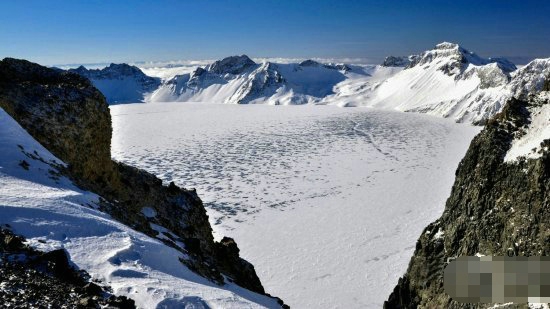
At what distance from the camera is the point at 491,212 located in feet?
50.8

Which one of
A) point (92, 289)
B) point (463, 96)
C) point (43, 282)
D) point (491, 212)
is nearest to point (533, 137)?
point (491, 212)

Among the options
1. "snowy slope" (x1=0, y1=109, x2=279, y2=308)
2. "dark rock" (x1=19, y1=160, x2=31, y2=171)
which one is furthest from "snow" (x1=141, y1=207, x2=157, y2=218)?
"dark rock" (x1=19, y1=160, x2=31, y2=171)

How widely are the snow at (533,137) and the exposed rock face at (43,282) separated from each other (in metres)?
13.7

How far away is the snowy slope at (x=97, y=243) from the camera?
985 cm

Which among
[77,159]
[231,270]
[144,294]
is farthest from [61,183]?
[231,270]

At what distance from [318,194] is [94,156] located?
3479 cm

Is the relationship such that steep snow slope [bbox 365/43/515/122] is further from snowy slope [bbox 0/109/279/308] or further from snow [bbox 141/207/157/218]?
snowy slope [bbox 0/109/279/308]

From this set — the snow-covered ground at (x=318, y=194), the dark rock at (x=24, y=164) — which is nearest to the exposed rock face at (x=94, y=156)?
the dark rock at (x=24, y=164)

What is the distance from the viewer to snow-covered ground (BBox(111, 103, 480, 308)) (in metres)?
31.5

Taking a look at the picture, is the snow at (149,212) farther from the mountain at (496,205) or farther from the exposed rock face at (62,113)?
the mountain at (496,205)

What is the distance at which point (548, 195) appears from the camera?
13172 mm

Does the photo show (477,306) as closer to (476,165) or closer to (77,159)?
(476,165)

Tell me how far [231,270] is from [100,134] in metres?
9.39

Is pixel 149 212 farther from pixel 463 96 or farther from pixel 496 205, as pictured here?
pixel 463 96
